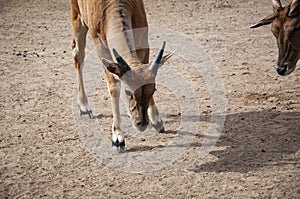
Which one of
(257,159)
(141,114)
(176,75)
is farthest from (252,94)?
(141,114)

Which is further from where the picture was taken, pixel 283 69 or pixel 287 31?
pixel 283 69

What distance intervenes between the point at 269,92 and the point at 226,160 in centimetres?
211

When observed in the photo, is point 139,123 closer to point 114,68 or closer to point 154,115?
point 114,68

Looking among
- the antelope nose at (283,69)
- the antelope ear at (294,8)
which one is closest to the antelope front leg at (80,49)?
the antelope nose at (283,69)

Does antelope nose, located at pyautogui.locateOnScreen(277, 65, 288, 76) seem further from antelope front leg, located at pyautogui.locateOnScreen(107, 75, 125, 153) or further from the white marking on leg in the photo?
antelope front leg, located at pyautogui.locateOnScreen(107, 75, 125, 153)

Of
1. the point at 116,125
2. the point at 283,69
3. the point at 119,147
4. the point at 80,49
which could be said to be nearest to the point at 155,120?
the point at 116,125

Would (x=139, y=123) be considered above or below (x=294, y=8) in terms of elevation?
below

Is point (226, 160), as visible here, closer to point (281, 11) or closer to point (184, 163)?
point (184, 163)

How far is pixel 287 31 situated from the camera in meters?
6.78

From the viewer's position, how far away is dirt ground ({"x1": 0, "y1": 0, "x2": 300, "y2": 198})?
5828 millimetres

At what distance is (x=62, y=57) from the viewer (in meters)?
9.93

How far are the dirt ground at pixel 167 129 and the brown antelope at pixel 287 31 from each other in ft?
2.29

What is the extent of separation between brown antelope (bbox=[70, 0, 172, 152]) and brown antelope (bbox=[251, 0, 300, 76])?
145 centimetres

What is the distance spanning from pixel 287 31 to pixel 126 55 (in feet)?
6.41
